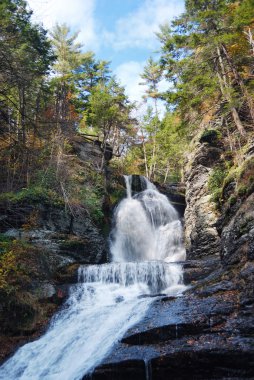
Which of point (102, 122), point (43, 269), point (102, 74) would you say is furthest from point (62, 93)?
point (43, 269)

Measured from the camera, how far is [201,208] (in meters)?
17.0

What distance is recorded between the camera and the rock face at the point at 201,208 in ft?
51.5

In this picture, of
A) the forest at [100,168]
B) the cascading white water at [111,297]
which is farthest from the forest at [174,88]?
the cascading white water at [111,297]

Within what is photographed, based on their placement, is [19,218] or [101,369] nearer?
[101,369]

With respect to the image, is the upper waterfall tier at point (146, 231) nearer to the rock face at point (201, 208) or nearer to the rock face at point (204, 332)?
the rock face at point (201, 208)

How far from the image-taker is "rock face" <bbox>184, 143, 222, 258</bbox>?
15.7 m

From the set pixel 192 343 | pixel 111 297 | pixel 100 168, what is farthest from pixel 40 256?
pixel 100 168

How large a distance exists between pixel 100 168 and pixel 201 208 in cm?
797

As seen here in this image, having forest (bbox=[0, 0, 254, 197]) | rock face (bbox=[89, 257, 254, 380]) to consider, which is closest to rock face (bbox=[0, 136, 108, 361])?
forest (bbox=[0, 0, 254, 197])

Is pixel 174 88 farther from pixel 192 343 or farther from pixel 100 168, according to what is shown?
pixel 192 343

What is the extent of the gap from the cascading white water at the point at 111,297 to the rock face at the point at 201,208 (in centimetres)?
182

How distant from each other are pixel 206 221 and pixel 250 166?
5.34 meters

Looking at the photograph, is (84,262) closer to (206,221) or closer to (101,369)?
(206,221)

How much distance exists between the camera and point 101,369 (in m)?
6.16
